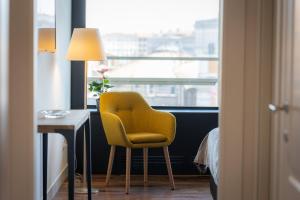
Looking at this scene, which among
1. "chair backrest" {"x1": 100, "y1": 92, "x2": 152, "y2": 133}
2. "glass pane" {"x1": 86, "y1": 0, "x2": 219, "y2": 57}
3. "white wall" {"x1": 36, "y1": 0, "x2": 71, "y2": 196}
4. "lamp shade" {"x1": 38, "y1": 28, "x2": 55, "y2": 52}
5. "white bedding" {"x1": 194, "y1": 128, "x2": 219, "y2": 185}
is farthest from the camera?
"glass pane" {"x1": 86, "y1": 0, "x2": 219, "y2": 57}

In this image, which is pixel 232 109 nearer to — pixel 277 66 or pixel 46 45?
pixel 277 66

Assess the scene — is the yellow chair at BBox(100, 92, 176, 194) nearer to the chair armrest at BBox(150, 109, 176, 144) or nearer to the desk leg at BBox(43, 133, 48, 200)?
the chair armrest at BBox(150, 109, 176, 144)

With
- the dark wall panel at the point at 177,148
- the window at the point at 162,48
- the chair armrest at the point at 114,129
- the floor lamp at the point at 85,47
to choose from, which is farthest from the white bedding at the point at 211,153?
the window at the point at 162,48

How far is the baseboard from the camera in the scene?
4.29 m

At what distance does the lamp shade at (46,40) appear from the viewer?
384cm

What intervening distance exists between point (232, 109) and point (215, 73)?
3102 mm

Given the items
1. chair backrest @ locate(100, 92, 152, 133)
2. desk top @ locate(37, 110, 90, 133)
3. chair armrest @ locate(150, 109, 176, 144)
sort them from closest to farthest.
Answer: desk top @ locate(37, 110, 90, 133)
chair armrest @ locate(150, 109, 176, 144)
chair backrest @ locate(100, 92, 152, 133)

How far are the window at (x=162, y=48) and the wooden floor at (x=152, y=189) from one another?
932 mm

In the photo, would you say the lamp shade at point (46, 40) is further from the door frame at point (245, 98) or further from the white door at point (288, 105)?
the white door at point (288, 105)

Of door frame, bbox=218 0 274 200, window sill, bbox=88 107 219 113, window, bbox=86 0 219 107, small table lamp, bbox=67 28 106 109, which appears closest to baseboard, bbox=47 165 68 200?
window sill, bbox=88 107 219 113

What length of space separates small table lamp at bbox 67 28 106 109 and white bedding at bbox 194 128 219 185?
1.24 m

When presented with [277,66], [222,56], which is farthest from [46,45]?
[277,66]

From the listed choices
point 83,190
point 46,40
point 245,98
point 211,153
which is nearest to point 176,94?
point 83,190

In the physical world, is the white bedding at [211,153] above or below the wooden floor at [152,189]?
above
